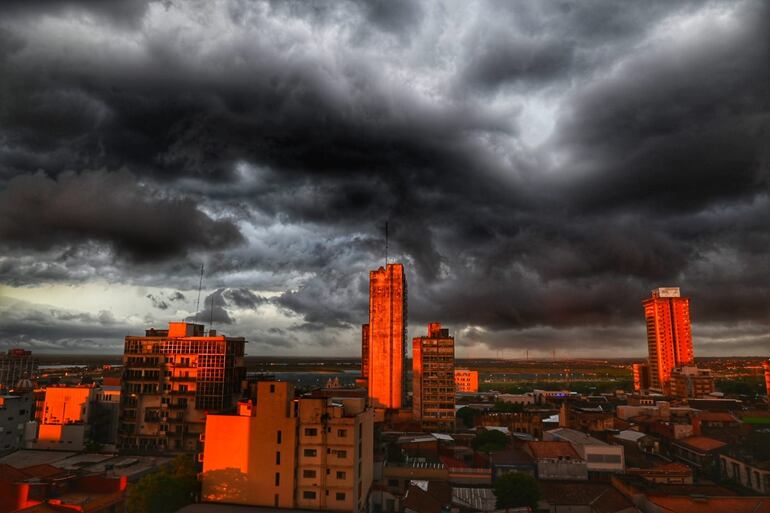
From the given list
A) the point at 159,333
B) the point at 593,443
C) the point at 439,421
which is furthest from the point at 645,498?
the point at 159,333

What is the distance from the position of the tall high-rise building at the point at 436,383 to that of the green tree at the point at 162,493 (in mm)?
89634

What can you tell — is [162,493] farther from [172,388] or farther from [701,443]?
[701,443]

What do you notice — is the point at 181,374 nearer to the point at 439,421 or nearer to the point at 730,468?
the point at 439,421

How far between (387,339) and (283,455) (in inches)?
4475

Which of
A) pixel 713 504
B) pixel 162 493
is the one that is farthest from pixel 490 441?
pixel 162 493

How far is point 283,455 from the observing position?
56625 millimetres

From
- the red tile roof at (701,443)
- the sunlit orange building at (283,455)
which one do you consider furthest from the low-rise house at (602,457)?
the sunlit orange building at (283,455)

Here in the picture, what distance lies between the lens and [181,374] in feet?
319

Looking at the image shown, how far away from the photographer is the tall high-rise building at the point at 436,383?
141 meters

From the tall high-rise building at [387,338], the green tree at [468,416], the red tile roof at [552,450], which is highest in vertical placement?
the tall high-rise building at [387,338]

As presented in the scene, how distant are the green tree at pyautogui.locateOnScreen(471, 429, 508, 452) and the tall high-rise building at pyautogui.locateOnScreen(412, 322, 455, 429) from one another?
30.2m

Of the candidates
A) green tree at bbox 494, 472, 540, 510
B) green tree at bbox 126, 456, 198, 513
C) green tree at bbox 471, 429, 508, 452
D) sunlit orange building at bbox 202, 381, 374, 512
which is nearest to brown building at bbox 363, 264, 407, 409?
green tree at bbox 471, 429, 508, 452

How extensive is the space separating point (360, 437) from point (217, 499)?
17.2 m

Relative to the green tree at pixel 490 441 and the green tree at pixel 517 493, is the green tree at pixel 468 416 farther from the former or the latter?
the green tree at pixel 517 493
